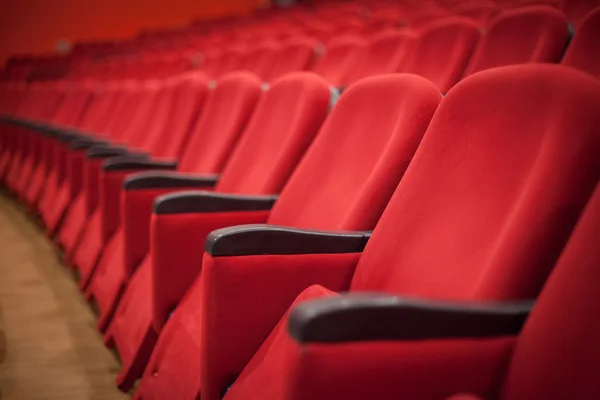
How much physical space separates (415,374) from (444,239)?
8 cm

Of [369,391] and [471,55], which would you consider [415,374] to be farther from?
[471,55]

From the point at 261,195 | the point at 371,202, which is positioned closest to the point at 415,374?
the point at 371,202

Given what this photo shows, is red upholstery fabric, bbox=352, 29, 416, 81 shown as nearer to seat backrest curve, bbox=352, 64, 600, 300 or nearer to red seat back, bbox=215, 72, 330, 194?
red seat back, bbox=215, 72, 330, 194

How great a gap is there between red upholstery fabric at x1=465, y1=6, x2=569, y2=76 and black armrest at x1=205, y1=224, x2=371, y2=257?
28cm

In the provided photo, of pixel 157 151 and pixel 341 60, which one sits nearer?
pixel 157 151

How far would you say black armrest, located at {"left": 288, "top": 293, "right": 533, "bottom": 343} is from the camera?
19 centimetres

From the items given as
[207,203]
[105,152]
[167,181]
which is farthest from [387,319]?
[105,152]

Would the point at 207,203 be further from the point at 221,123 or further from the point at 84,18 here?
the point at 84,18

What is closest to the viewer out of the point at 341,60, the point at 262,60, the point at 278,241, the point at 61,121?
the point at 278,241

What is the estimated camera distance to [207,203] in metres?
0.41

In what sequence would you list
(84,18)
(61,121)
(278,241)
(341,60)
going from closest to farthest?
(278,241)
(341,60)
(61,121)
(84,18)

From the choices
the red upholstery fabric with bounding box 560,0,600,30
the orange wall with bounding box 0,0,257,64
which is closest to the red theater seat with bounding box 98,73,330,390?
the red upholstery fabric with bounding box 560,0,600,30

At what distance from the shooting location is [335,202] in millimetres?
369

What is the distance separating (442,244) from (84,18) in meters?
3.09
